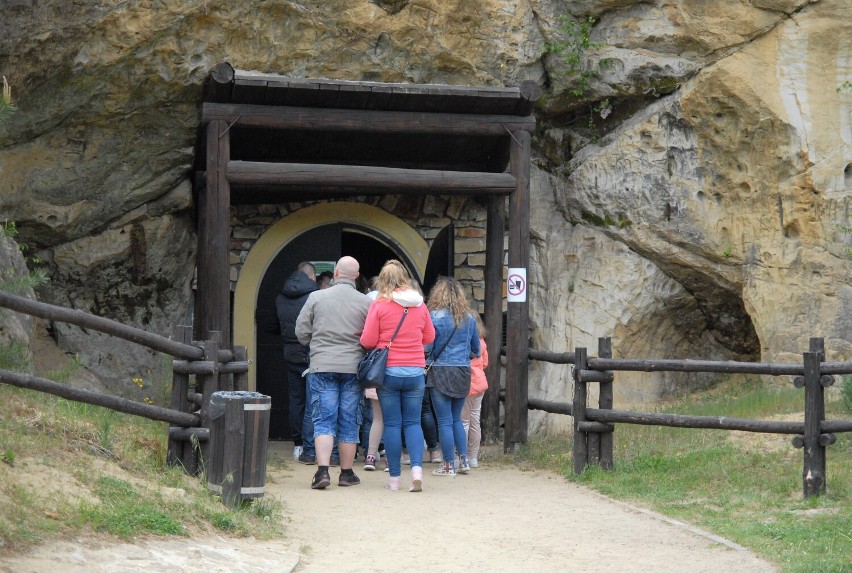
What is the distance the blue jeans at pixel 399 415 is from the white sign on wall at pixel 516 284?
2569 millimetres

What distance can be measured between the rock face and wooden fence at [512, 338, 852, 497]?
2875 mm

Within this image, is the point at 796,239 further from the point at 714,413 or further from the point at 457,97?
the point at 457,97

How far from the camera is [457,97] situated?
10188mm

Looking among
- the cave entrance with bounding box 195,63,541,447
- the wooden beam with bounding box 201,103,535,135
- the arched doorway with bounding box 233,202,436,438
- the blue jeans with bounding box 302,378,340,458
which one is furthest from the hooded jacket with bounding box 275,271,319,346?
the arched doorway with bounding box 233,202,436,438

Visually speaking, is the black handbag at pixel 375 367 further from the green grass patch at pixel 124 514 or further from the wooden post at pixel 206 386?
the green grass patch at pixel 124 514

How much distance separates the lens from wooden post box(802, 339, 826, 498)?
7.42 metres

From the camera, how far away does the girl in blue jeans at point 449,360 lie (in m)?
8.50

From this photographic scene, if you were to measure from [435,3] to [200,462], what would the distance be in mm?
5652

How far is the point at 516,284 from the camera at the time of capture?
10.3 m

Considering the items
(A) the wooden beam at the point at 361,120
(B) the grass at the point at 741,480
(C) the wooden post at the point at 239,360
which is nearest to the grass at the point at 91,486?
(C) the wooden post at the point at 239,360

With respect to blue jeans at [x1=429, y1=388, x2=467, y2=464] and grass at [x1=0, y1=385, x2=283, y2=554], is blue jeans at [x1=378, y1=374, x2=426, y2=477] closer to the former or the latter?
blue jeans at [x1=429, y1=388, x2=467, y2=464]

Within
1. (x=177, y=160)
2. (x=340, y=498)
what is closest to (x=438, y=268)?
(x=177, y=160)

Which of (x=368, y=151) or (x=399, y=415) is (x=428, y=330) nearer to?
(x=399, y=415)

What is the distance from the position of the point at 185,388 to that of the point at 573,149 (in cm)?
654
